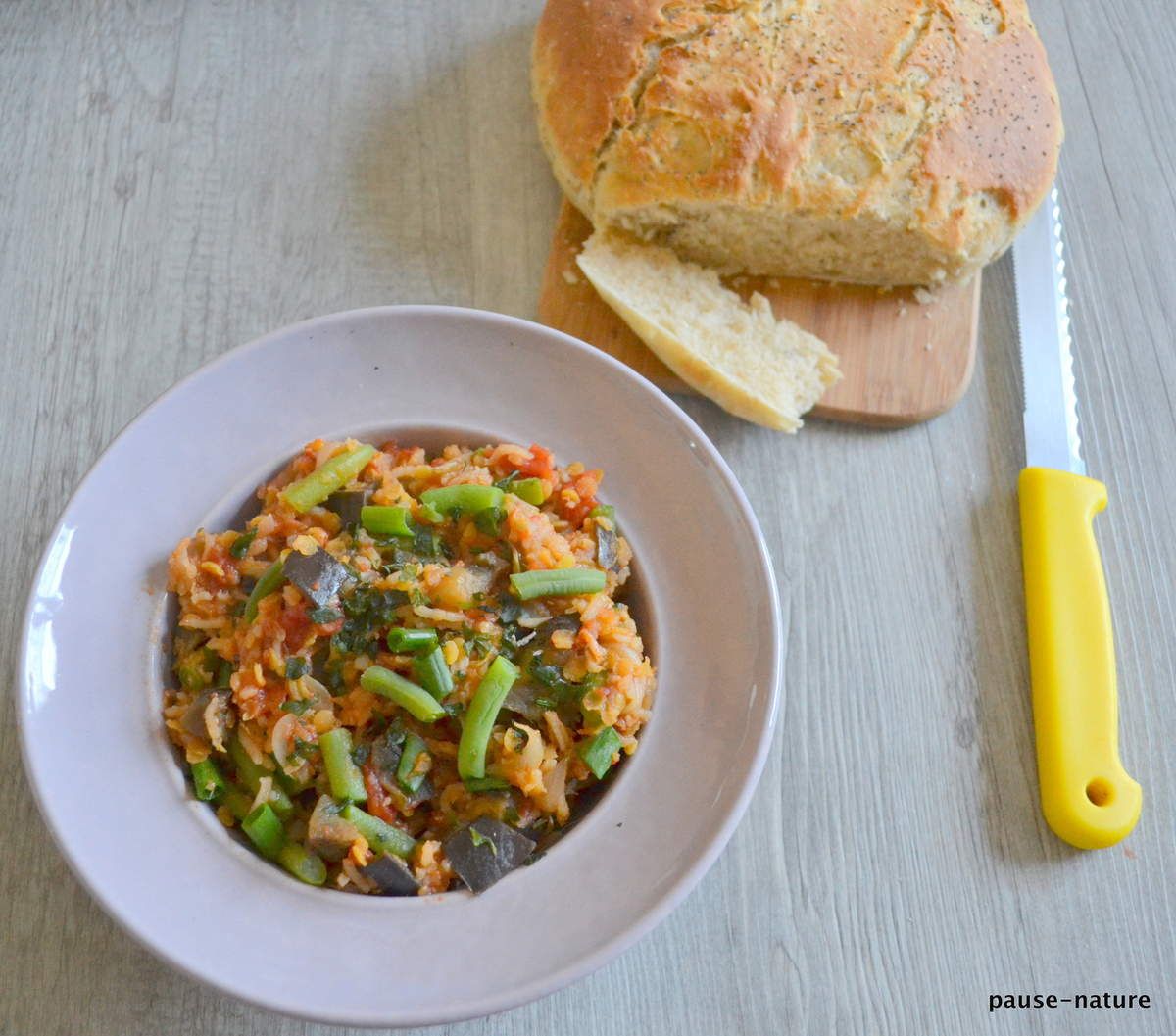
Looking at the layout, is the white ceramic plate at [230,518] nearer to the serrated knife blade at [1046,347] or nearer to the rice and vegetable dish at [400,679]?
the rice and vegetable dish at [400,679]

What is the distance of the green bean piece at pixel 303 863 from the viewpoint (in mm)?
1963

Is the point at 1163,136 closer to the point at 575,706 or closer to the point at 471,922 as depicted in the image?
the point at 575,706

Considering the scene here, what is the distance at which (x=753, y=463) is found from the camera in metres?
2.88

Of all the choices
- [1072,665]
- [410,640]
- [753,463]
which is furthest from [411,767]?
[1072,665]

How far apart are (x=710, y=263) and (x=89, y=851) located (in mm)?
2217

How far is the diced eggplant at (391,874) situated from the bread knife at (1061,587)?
1641 millimetres

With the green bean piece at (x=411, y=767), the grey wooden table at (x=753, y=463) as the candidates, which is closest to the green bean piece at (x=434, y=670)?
the green bean piece at (x=411, y=767)

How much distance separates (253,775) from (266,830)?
0.12m

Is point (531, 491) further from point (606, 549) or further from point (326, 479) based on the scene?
point (326, 479)

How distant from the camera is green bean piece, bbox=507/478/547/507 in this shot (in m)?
2.21

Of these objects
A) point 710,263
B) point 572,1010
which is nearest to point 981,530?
point 710,263

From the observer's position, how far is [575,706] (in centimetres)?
212

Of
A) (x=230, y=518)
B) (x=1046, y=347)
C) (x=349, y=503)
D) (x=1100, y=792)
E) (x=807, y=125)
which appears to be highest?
(x=807, y=125)

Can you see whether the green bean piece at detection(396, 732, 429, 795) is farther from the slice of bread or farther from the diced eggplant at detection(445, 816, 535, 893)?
the slice of bread
